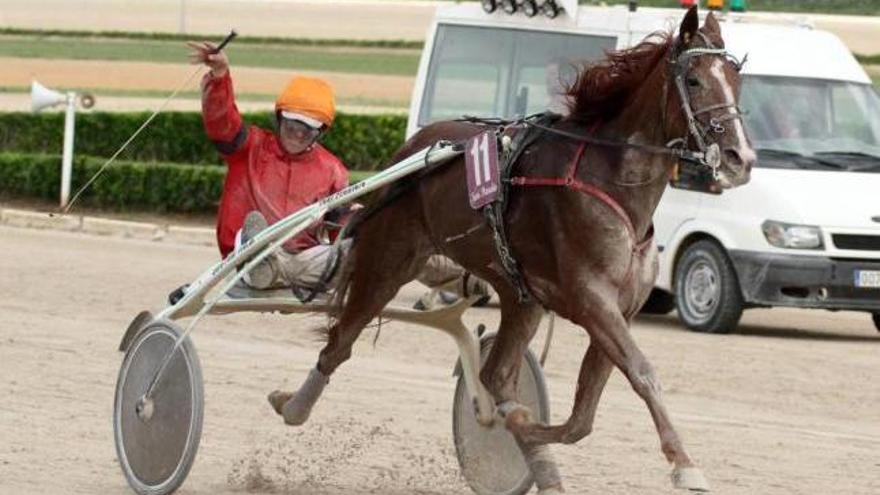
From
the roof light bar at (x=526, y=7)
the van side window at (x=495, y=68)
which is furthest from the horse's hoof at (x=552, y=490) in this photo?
the roof light bar at (x=526, y=7)

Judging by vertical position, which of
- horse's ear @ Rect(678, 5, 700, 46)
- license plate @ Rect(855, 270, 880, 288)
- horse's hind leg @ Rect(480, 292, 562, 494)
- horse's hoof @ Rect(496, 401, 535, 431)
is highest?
horse's ear @ Rect(678, 5, 700, 46)

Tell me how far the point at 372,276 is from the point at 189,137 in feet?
48.8

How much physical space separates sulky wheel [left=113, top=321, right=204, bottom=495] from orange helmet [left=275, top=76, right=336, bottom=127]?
0.92 metres

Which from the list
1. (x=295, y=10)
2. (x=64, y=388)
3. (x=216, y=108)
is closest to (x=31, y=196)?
(x=64, y=388)

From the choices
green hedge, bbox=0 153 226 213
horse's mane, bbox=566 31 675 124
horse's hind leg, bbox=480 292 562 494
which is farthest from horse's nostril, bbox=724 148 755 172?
green hedge, bbox=0 153 226 213

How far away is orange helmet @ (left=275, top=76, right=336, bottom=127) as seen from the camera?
27.1 ft

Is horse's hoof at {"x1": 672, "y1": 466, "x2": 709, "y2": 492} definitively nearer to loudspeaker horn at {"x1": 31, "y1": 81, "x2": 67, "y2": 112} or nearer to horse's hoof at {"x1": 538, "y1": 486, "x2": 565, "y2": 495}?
horse's hoof at {"x1": 538, "y1": 486, "x2": 565, "y2": 495}

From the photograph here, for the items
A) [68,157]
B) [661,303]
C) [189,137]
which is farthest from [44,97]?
[661,303]

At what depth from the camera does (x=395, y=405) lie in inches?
401

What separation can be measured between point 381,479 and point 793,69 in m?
6.50

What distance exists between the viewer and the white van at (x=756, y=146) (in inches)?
521

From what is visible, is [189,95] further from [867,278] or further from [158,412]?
[158,412]

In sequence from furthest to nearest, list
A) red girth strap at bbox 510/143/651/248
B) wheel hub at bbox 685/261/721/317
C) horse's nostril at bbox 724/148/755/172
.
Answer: wheel hub at bbox 685/261/721/317
red girth strap at bbox 510/143/651/248
horse's nostril at bbox 724/148/755/172

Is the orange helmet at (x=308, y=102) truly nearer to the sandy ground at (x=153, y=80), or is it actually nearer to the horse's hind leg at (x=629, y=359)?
the horse's hind leg at (x=629, y=359)
